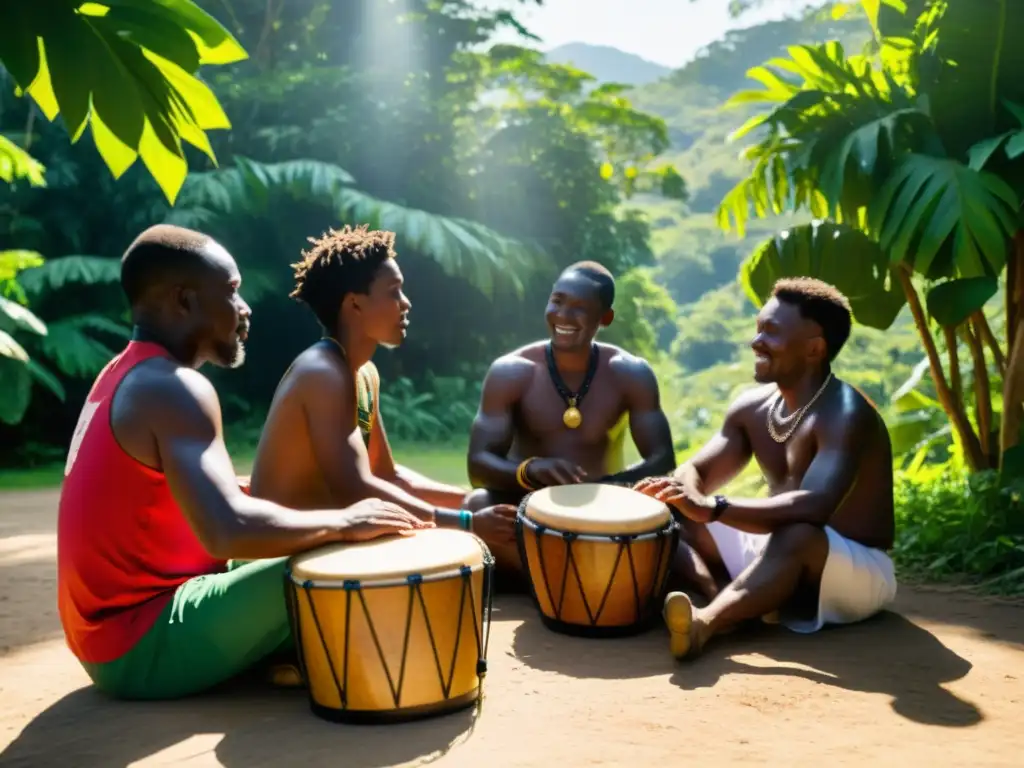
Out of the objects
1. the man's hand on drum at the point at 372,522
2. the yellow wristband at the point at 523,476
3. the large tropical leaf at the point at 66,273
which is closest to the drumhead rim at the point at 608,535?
the yellow wristband at the point at 523,476

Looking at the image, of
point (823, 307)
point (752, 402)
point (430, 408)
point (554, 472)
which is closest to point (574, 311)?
point (554, 472)

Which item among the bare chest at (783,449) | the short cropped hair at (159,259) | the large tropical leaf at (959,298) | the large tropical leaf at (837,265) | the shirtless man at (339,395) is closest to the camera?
the short cropped hair at (159,259)

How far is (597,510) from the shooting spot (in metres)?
4.02

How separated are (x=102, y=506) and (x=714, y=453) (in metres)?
2.58

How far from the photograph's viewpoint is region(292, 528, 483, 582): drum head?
2.98m

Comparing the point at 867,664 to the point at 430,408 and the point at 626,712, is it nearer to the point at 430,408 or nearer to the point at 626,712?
the point at 626,712

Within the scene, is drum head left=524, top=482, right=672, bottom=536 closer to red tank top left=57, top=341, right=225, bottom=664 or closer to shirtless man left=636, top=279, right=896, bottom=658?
shirtless man left=636, top=279, right=896, bottom=658

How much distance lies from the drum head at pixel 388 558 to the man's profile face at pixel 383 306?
95 centimetres

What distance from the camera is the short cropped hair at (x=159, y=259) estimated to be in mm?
3250

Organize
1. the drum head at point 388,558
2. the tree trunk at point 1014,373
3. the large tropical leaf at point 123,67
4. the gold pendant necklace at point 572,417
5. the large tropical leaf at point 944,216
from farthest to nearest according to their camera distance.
Result: the tree trunk at point 1014,373, the large tropical leaf at point 944,216, the gold pendant necklace at point 572,417, the drum head at point 388,558, the large tropical leaf at point 123,67

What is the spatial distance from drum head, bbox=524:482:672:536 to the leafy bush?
2103 mm

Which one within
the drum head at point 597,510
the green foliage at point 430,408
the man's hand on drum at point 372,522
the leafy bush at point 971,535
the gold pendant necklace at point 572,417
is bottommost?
the green foliage at point 430,408

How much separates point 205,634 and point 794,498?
85.9 inches

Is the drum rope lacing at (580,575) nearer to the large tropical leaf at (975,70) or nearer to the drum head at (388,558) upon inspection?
the drum head at (388,558)
